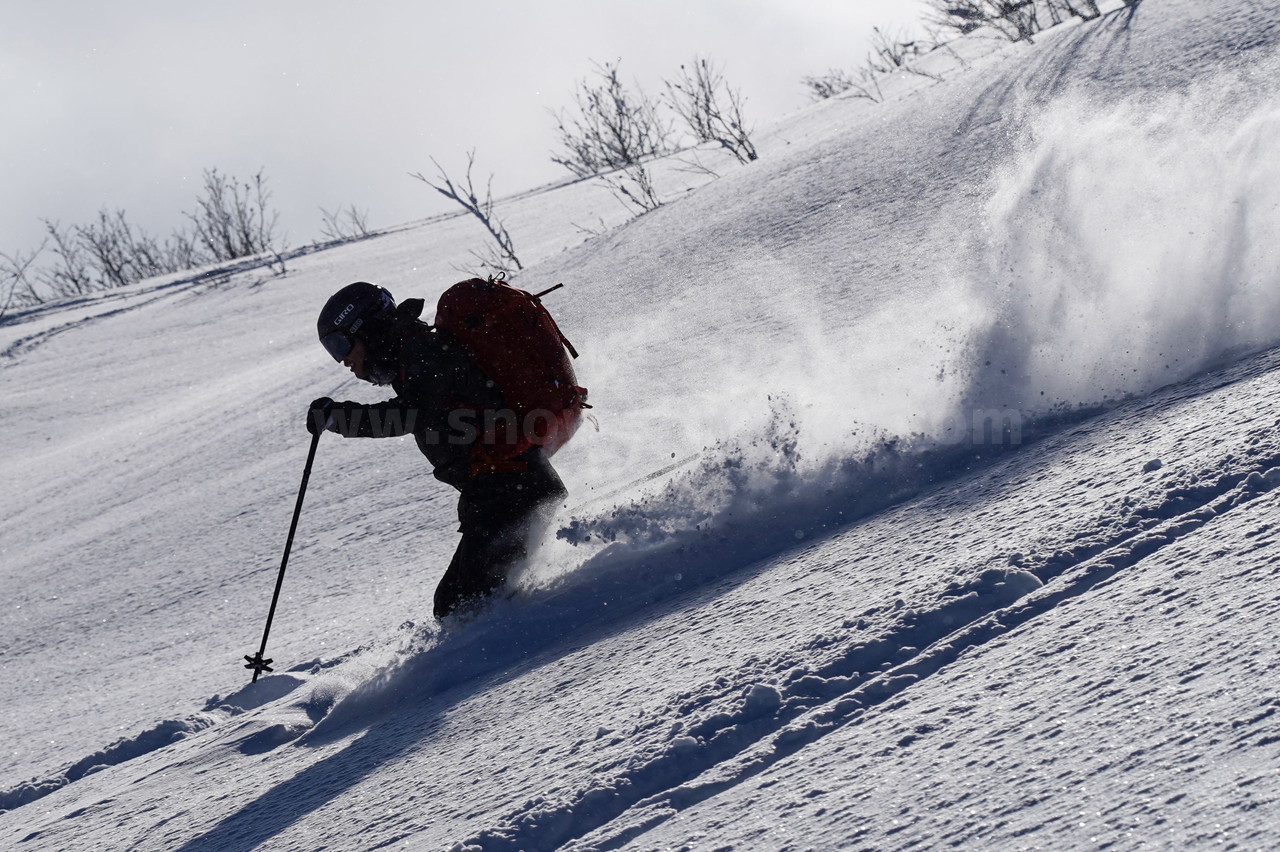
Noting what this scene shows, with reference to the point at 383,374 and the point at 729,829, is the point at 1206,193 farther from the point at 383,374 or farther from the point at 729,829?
the point at 729,829

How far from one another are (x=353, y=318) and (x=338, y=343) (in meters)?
0.09

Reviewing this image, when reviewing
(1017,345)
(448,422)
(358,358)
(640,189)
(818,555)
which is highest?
(640,189)

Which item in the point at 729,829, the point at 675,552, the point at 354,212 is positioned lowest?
the point at 729,829

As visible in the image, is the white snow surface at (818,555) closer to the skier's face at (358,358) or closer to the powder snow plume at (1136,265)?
the powder snow plume at (1136,265)

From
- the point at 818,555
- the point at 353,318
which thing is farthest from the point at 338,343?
the point at 818,555

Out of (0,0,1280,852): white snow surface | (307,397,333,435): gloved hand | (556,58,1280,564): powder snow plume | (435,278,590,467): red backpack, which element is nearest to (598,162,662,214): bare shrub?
(0,0,1280,852): white snow surface

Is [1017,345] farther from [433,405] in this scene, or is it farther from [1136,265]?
[433,405]

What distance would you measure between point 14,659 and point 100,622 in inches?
14.7

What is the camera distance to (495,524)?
3.62 m

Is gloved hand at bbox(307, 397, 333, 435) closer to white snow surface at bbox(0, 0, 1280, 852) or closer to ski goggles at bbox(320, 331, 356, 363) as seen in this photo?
ski goggles at bbox(320, 331, 356, 363)

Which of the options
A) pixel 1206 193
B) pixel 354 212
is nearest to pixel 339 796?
pixel 1206 193

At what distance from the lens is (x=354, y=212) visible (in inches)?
714

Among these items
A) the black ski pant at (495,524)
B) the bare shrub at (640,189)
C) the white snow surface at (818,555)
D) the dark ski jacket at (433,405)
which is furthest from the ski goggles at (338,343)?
the bare shrub at (640,189)

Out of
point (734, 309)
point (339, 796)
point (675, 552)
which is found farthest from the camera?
point (734, 309)
